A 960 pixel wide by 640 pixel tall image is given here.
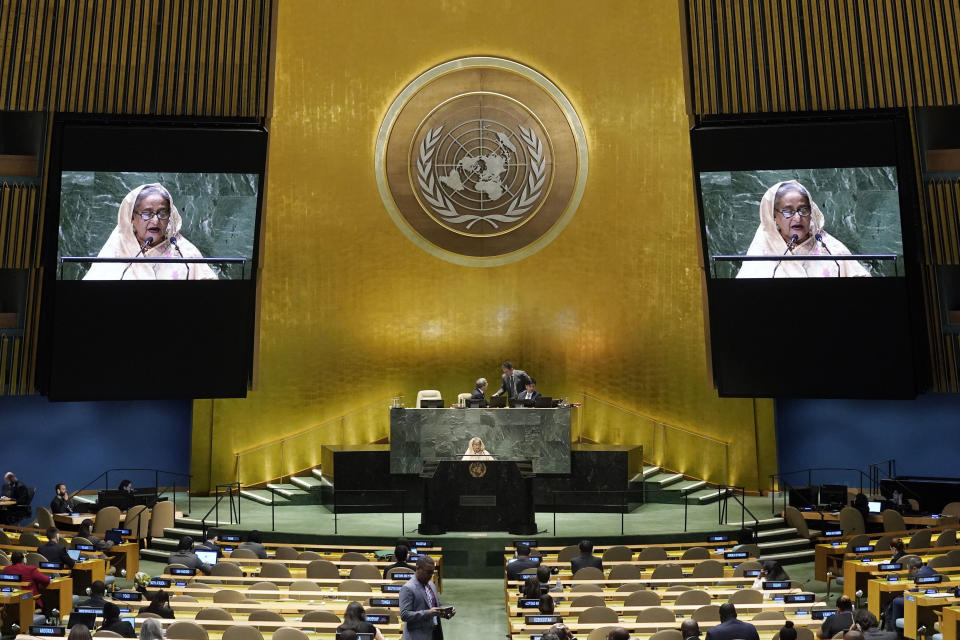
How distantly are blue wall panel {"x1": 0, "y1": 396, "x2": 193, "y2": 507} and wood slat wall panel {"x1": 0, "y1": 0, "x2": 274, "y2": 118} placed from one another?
5188 mm

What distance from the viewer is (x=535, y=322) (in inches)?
758

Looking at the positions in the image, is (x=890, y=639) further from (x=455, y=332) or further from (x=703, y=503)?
(x=455, y=332)

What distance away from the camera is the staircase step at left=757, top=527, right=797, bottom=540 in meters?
15.2

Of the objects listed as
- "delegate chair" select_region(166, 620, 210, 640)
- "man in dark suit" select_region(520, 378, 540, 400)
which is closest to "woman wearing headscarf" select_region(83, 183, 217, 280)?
"man in dark suit" select_region(520, 378, 540, 400)

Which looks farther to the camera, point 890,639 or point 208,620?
point 208,620

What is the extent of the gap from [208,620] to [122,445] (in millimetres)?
10706

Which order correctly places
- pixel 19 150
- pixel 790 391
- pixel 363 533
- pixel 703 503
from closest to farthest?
1. pixel 363 533
2. pixel 790 391
3. pixel 703 503
4. pixel 19 150

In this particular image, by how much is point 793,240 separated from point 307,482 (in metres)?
8.30

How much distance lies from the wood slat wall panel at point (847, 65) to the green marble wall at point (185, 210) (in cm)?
670

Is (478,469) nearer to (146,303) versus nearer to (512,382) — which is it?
(512,382)

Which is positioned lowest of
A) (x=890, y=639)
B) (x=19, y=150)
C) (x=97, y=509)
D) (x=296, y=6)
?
(x=890, y=639)

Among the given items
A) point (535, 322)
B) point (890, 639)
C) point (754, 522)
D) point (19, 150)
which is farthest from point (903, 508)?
point (19, 150)

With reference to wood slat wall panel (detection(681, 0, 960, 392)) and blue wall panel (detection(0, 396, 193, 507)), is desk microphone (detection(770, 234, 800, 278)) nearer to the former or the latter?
wood slat wall panel (detection(681, 0, 960, 392))

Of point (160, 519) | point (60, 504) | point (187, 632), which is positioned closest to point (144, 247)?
point (60, 504)
